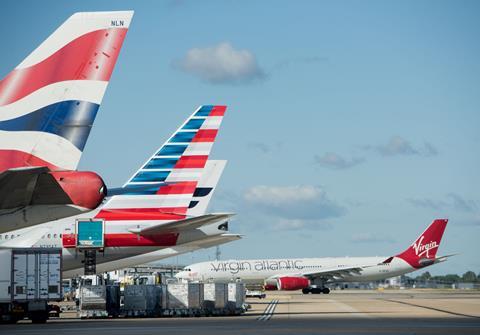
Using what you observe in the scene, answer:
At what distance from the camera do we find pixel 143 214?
135ft

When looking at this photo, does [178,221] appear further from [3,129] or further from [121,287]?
[3,129]

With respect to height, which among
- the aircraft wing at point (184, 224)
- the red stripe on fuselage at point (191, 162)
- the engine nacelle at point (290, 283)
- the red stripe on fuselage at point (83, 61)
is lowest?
the engine nacelle at point (290, 283)

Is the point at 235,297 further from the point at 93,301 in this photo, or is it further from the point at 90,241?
the point at 90,241

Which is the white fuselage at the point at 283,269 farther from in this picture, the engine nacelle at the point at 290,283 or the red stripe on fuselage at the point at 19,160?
the red stripe on fuselage at the point at 19,160

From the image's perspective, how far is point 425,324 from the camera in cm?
2983

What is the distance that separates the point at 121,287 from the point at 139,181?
5.73 m

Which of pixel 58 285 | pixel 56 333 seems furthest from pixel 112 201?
pixel 56 333

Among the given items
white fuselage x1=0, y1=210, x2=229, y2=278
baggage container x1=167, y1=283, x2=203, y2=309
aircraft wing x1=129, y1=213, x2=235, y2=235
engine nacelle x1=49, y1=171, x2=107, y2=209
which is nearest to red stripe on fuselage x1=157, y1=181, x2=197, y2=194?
white fuselage x1=0, y1=210, x2=229, y2=278

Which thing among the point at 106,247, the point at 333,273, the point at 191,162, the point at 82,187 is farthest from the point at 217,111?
the point at 333,273

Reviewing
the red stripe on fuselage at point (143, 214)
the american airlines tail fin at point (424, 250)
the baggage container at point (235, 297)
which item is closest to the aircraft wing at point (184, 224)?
the red stripe on fuselage at point (143, 214)

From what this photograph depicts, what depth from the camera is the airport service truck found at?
33.3m

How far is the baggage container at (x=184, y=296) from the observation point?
39219mm

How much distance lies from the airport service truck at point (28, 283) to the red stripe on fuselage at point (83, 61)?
16278 millimetres

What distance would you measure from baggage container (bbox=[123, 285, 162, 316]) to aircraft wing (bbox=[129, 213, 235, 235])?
8.62 feet
